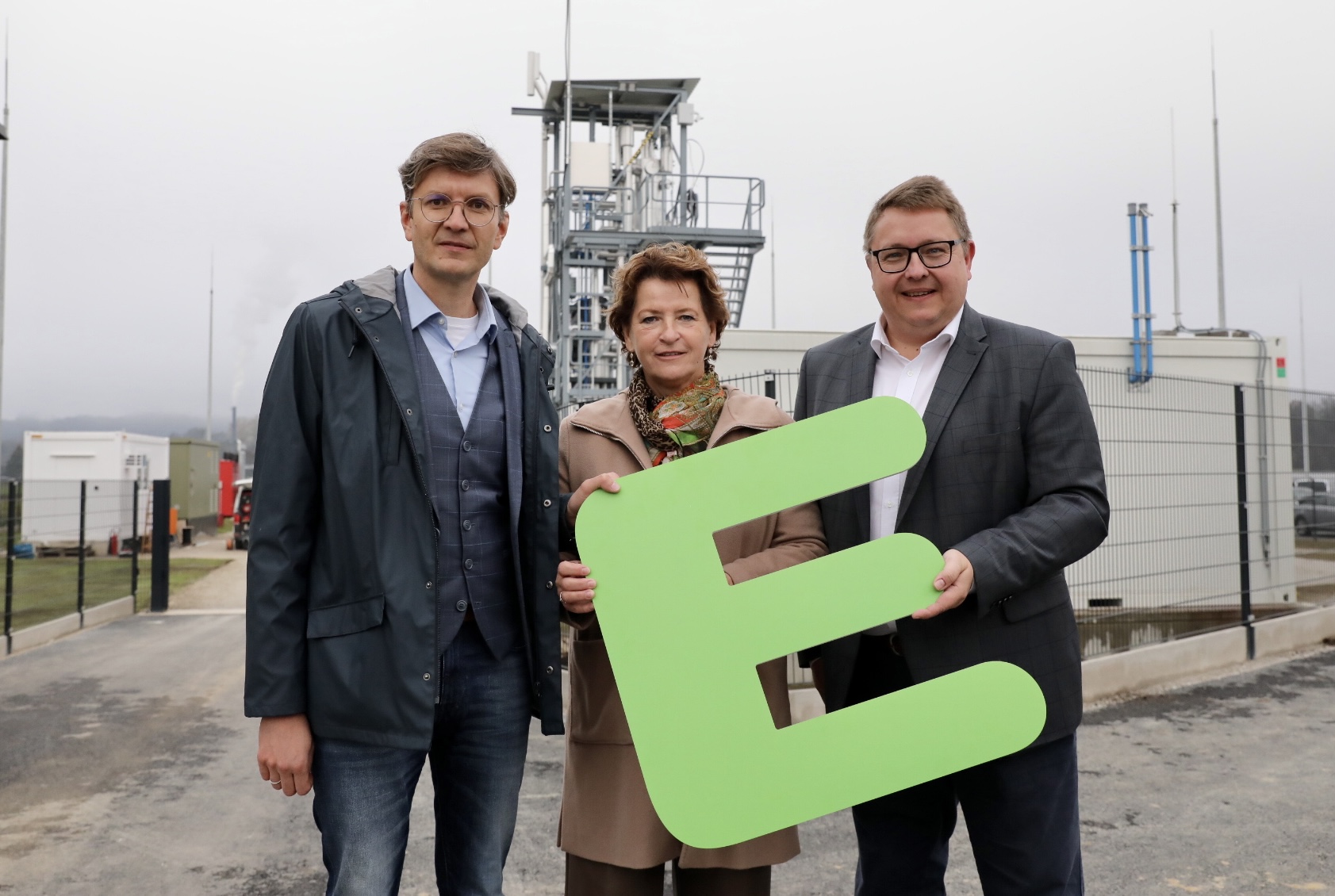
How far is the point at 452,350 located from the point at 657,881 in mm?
1248

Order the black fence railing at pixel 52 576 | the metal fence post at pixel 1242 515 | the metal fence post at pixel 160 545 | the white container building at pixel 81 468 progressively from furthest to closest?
1. the white container building at pixel 81 468
2. the metal fence post at pixel 160 545
3. the black fence railing at pixel 52 576
4. the metal fence post at pixel 1242 515

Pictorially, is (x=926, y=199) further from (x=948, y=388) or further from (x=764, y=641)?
(x=764, y=641)

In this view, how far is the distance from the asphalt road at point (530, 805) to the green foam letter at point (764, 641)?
6.52ft

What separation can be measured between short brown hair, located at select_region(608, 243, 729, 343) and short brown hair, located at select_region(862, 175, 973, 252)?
1.35 feet

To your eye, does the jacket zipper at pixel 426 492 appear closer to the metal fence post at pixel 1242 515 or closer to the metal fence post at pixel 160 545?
the metal fence post at pixel 1242 515

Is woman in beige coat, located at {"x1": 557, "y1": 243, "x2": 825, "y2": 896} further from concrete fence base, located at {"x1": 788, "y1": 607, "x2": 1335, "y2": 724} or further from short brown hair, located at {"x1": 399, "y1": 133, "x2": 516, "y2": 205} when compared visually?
concrete fence base, located at {"x1": 788, "y1": 607, "x2": 1335, "y2": 724}

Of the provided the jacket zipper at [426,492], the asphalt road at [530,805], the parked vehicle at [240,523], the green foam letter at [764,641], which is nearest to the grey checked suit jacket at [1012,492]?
the green foam letter at [764,641]

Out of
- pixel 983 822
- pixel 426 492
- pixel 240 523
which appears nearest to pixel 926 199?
pixel 426 492

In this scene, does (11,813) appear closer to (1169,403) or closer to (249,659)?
(249,659)

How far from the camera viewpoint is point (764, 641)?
5.91 feet

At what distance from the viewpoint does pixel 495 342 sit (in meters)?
2.09

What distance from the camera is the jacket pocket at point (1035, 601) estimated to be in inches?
78.7

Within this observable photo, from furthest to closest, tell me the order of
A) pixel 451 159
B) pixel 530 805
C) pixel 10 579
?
pixel 10 579 → pixel 530 805 → pixel 451 159

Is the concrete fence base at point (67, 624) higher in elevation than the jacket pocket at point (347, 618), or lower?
lower
